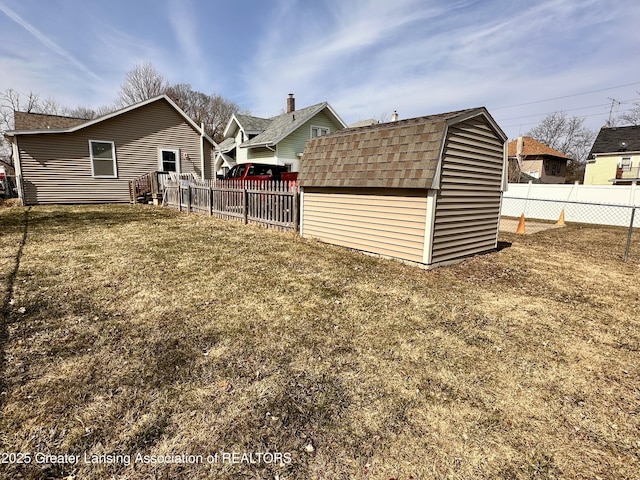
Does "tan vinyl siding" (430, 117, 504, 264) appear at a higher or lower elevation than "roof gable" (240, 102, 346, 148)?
lower

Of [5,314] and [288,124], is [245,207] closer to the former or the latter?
[5,314]

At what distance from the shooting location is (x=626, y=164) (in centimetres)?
2919

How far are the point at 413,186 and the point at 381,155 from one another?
1.15 m

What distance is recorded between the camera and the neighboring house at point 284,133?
20.9m

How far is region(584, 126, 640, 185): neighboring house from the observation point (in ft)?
94.4

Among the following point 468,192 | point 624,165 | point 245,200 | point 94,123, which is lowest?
point 245,200

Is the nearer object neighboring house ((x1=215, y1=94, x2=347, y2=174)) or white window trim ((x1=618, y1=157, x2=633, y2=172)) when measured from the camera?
neighboring house ((x1=215, y1=94, x2=347, y2=174))

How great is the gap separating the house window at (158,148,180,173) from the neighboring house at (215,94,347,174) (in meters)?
3.38

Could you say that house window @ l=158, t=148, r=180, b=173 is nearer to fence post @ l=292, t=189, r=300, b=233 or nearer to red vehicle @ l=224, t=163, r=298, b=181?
red vehicle @ l=224, t=163, r=298, b=181

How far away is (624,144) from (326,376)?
39.6 meters

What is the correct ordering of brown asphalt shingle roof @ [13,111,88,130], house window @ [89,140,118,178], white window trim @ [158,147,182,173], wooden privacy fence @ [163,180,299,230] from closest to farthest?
1. wooden privacy fence @ [163,180,299,230]
2. house window @ [89,140,118,178]
3. brown asphalt shingle roof @ [13,111,88,130]
4. white window trim @ [158,147,182,173]

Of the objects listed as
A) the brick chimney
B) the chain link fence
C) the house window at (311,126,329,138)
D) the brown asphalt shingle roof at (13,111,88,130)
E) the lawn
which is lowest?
the lawn

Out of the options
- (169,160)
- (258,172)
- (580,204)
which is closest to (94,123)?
(169,160)

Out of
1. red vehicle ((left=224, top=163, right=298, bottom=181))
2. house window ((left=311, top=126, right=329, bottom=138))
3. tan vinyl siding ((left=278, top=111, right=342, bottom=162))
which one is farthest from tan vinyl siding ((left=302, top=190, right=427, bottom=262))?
house window ((left=311, top=126, right=329, bottom=138))
